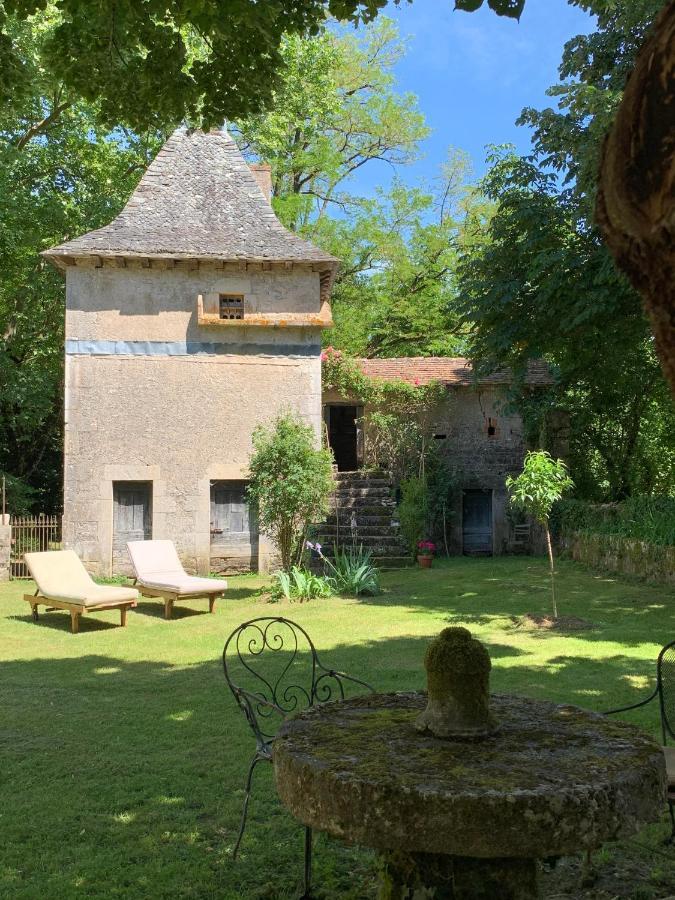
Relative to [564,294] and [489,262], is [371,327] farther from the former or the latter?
[564,294]

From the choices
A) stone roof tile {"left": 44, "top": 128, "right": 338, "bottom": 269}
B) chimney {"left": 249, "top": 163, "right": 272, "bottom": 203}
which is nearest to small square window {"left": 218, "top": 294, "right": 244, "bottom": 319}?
stone roof tile {"left": 44, "top": 128, "right": 338, "bottom": 269}

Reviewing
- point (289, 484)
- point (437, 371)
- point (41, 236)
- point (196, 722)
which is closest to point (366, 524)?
point (289, 484)

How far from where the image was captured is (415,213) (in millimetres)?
28281

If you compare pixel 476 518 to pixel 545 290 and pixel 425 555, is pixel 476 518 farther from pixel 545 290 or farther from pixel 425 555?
pixel 545 290

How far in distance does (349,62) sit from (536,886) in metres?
30.2

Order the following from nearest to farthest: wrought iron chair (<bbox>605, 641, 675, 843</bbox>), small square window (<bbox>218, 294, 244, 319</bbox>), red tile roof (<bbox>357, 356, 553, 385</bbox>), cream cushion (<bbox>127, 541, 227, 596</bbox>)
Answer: wrought iron chair (<bbox>605, 641, 675, 843</bbox>) < cream cushion (<bbox>127, 541, 227, 596</bbox>) < small square window (<bbox>218, 294, 244, 319</bbox>) < red tile roof (<bbox>357, 356, 553, 385</bbox>)

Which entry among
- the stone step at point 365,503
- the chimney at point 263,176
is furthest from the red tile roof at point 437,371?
the chimney at point 263,176

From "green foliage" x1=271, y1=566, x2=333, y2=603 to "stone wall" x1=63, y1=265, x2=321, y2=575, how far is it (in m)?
3.31

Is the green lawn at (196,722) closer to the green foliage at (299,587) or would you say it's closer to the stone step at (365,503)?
the green foliage at (299,587)

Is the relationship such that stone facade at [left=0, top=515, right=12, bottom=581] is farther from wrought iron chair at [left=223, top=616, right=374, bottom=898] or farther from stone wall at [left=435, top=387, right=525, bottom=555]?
stone wall at [left=435, top=387, right=525, bottom=555]

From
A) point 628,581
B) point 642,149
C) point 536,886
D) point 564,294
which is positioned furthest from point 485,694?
point 628,581

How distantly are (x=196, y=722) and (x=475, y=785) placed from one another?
14.1ft

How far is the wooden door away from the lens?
16.6 meters

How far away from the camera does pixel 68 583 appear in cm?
1192
